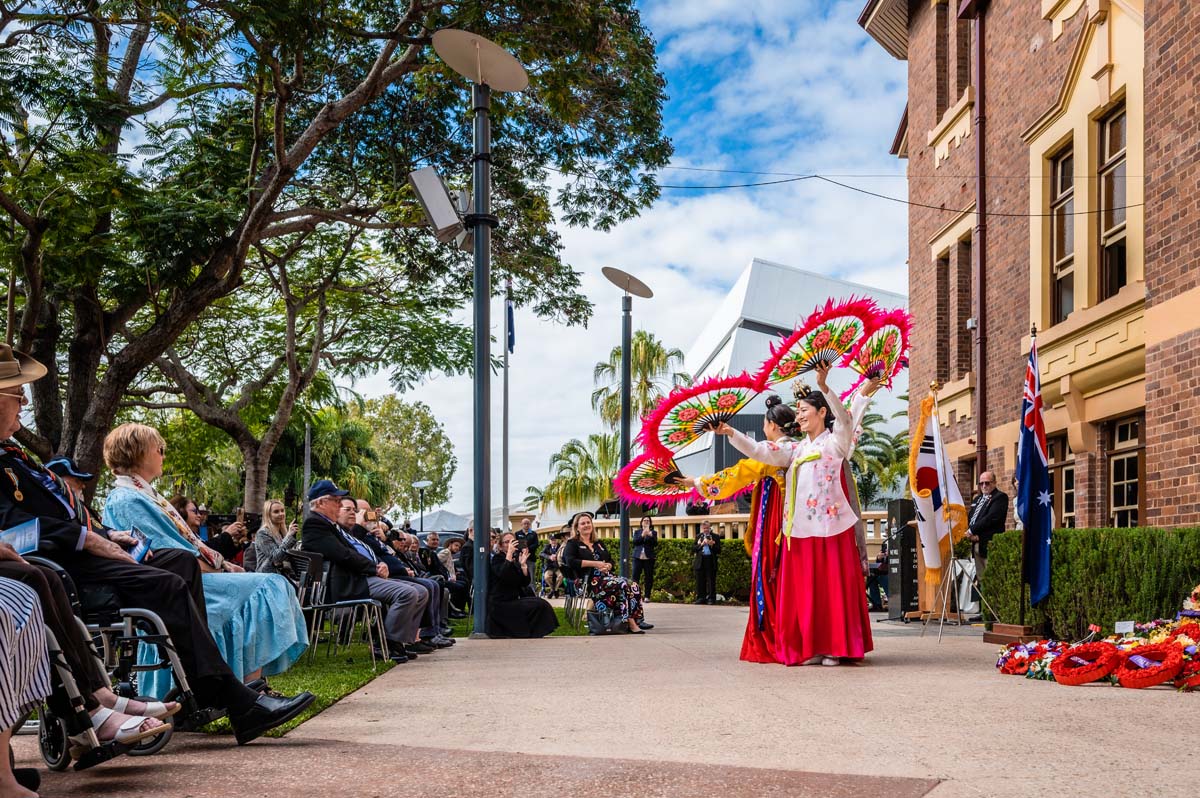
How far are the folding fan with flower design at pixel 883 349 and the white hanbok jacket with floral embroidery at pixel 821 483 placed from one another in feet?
0.78

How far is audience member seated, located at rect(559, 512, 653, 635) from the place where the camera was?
1522 centimetres

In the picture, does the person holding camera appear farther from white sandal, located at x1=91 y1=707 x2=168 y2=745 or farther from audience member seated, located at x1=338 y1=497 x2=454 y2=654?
white sandal, located at x1=91 y1=707 x2=168 y2=745

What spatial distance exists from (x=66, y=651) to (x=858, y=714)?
12.9 ft

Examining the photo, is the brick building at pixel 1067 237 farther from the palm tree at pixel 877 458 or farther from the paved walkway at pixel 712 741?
the palm tree at pixel 877 458

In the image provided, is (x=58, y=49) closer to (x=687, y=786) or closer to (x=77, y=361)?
(x=77, y=361)

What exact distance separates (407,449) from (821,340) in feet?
179

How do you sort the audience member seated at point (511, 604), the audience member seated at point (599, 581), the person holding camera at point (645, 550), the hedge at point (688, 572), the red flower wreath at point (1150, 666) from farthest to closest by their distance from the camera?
the hedge at point (688, 572) → the person holding camera at point (645, 550) → the audience member seated at point (599, 581) → the audience member seated at point (511, 604) → the red flower wreath at point (1150, 666)

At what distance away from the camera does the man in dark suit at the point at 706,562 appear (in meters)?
24.3

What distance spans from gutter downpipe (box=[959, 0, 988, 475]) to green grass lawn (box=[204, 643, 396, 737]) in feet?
34.4

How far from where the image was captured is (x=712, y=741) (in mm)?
5551

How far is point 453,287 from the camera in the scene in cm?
Answer: 2269

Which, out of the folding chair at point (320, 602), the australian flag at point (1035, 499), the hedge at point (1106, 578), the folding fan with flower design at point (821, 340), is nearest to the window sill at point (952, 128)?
the australian flag at point (1035, 499)

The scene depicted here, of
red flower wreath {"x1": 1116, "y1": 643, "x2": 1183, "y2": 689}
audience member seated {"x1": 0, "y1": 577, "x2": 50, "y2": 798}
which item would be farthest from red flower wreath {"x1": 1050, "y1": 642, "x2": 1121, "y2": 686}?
audience member seated {"x1": 0, "y1": 577, "x2": 50, "y2": 798}

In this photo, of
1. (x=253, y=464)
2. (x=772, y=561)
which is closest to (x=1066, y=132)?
(x=772, y=561)
